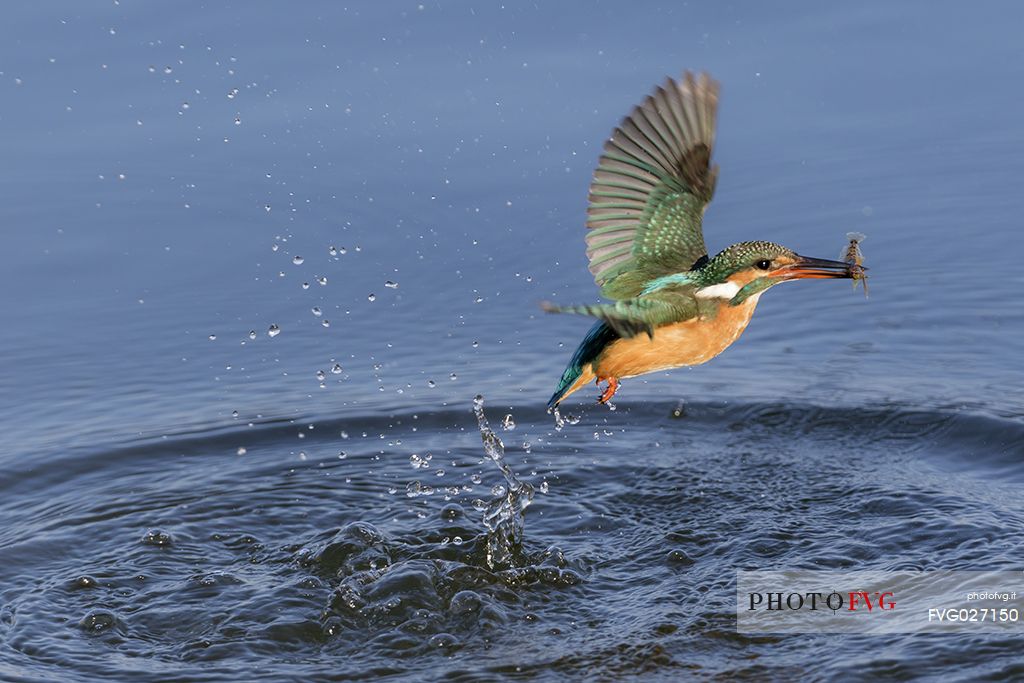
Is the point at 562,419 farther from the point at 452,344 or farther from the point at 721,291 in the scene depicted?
the point at 721,291

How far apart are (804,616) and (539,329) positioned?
9.32ft

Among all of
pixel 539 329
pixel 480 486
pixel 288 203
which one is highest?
pixel 288 203

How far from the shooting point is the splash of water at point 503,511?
6.41m

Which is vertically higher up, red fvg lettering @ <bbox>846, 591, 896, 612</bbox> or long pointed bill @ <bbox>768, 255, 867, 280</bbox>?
long pointed bill @ <bbox>768, 255, 867, 280</bbox>

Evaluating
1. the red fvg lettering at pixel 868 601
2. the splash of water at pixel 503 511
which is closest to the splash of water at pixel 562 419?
the splash of water at pixel 503 511

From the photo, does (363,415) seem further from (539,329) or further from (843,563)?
(843,563)

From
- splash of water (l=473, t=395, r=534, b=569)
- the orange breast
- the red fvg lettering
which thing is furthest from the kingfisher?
the red fvg lettering

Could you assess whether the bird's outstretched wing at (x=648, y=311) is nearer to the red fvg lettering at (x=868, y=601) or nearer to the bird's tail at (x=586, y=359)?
the bird's tail at (x=586, y=359)

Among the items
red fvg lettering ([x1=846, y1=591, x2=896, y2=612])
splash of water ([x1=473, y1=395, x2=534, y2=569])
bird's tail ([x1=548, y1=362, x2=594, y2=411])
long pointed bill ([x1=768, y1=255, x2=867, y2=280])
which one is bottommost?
red fvg lettering ([x1=846, y1=591, x2=896, y2=612])

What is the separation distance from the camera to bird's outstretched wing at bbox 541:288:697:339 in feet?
16.6

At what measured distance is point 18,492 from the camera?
7137 mm

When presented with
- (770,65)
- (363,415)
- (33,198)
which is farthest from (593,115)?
(33,198)

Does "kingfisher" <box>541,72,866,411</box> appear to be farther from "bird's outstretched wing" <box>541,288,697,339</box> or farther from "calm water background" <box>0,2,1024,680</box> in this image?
"calm water background" <box>0,2,1024,680</box>

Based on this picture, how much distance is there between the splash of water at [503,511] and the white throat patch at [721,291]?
144cm
